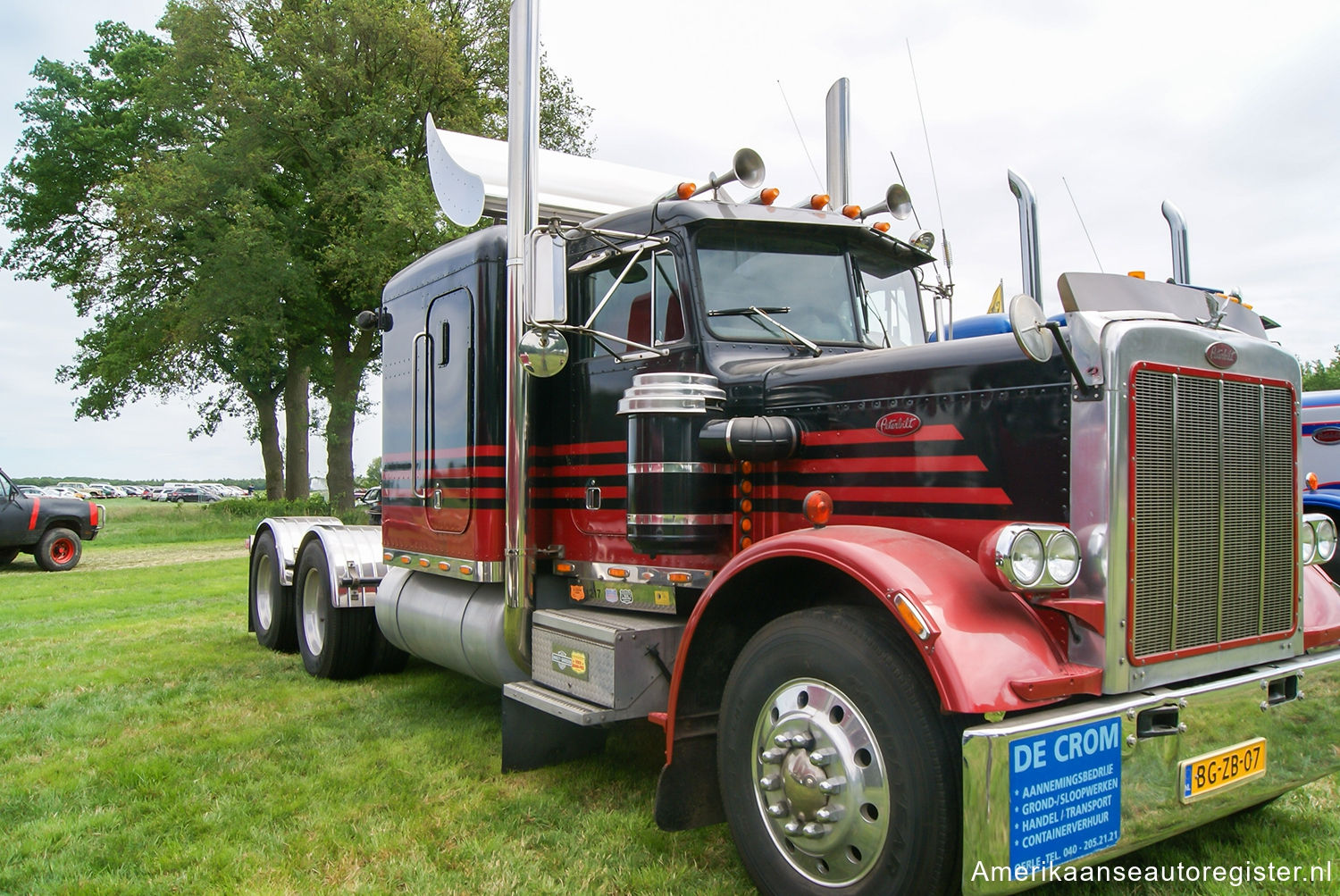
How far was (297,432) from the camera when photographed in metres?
26.2

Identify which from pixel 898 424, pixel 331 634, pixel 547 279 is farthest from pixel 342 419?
pixel 898 424

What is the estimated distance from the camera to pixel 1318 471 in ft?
32.1

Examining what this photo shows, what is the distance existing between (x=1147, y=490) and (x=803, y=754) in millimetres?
1394

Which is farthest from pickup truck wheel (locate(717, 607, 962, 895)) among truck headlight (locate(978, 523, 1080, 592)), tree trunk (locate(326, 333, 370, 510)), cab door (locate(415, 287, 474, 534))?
tree trunk (locate(326, 333, 370, 510))

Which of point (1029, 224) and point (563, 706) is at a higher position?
point (1029, 224)

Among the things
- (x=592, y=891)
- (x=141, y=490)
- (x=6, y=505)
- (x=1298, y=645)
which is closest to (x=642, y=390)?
(x=592, y=891)

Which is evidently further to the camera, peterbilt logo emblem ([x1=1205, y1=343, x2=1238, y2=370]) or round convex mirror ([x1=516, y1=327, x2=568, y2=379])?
round convex mirror ([x1=516, y1=327, x2=568, y2=379])

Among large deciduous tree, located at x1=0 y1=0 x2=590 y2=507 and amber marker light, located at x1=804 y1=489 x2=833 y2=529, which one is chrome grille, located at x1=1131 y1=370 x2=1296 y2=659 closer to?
amber marker light, located at x1=804 y1=489 x2=833 y2=529

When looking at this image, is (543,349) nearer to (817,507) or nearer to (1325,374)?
(817,507)

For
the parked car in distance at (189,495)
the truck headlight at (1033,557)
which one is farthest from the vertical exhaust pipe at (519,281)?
the parked car in distance at (189,495)

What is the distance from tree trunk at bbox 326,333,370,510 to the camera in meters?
24.8

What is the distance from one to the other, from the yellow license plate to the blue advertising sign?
1.02 ft

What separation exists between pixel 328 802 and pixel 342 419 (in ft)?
70.2

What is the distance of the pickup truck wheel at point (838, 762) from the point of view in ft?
9.63
